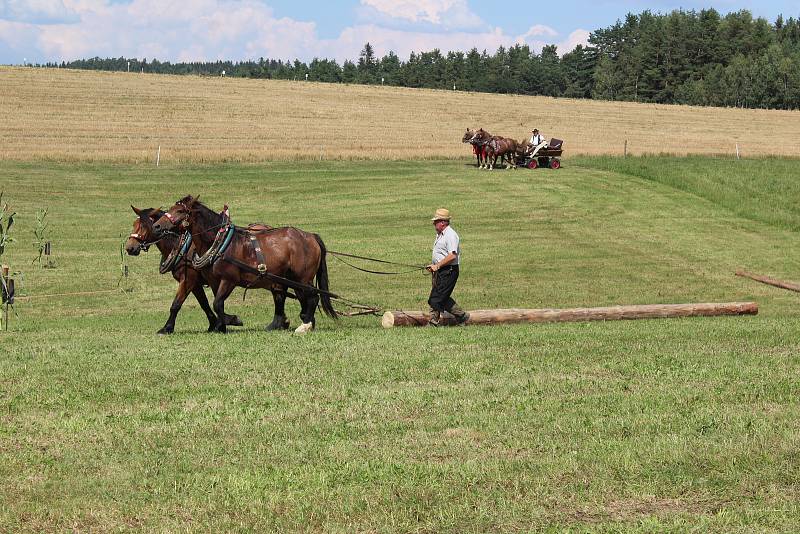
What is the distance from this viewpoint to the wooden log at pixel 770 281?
24.0 metres

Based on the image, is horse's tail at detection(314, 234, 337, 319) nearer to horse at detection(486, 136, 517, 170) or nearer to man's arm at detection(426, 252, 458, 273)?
man's arm at detection(426, 252, 458, 273)

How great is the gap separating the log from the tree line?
100m

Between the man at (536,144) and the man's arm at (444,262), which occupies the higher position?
the man at (536,144)

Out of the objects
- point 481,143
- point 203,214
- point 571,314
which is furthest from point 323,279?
point 481,143

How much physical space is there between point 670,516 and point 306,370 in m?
5.76

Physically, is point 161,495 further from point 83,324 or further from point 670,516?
point 83,324

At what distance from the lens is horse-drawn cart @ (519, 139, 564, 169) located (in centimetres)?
4466

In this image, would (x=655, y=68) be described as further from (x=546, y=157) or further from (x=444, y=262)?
(x=444, y=262)

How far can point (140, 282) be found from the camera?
24.2 m

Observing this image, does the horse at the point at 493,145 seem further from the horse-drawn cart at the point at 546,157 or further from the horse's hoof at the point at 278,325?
the horse's hoof at the point at 278,325

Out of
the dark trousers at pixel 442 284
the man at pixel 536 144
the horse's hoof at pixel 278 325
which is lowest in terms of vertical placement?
the horse's hoof at pixel 278 325

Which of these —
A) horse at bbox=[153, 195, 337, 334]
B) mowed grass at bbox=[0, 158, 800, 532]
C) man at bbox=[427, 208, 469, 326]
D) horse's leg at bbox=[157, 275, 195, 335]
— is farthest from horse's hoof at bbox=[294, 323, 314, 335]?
man at bbox=[427, 208, 469, 326]

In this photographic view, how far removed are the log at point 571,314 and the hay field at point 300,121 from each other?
1179 inches

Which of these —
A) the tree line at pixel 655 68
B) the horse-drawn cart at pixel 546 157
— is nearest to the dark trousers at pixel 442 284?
the horse-drawn cart at pixel 546 157
